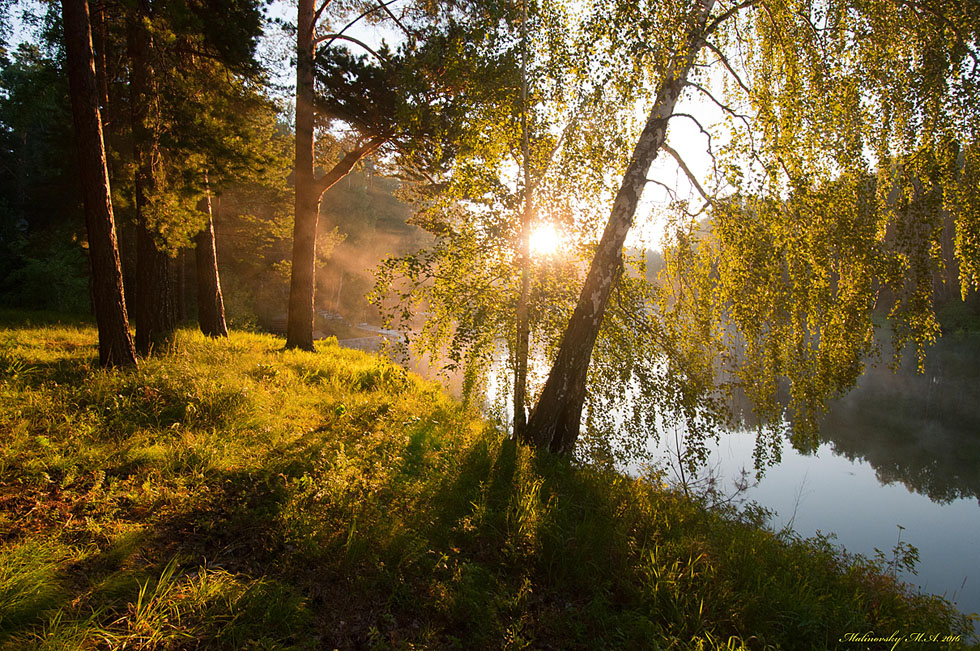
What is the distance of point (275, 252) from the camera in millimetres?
24641

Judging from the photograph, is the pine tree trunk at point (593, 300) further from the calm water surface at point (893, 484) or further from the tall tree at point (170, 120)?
the tall tree at point (170, 120)

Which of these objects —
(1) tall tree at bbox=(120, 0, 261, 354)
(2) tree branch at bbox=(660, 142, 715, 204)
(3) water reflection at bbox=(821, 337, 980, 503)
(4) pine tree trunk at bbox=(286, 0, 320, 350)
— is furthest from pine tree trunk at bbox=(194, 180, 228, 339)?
(3) water reflection at bbox=(821, 337, 980, 503)

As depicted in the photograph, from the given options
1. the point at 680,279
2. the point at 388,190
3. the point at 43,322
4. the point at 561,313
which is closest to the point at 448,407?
the point at 561,313

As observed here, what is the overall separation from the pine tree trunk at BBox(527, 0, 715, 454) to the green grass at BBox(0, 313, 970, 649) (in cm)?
52

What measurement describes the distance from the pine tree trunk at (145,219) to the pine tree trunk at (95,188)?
42.1 inches

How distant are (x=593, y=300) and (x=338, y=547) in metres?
3.83

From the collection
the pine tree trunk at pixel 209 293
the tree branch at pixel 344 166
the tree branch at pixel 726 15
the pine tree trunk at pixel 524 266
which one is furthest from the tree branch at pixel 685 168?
the pine tree trunk at pixel 209 293

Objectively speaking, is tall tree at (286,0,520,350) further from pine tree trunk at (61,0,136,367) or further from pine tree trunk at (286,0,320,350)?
pine tree trunk at (61,0,136,367)

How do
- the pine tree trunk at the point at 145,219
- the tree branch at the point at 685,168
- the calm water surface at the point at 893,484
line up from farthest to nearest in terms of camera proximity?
the calm water surface at the point at 893,484 → the pine tree trunk at the point at 145,219 → the tree branch at the point at 685,168

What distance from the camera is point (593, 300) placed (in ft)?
17.6

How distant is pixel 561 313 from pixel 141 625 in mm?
5268

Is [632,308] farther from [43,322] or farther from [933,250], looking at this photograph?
[43,322]

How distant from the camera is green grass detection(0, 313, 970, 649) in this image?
2430 mm

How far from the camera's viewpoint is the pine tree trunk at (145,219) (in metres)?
6.24
